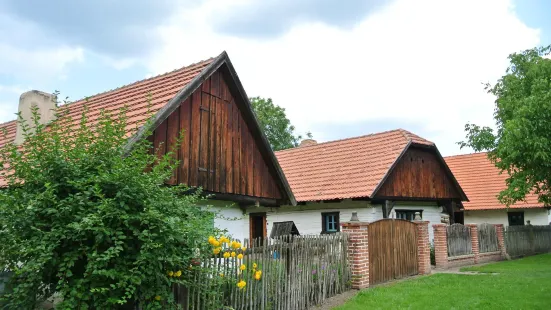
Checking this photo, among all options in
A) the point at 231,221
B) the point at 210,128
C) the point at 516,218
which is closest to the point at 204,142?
the point at 210,128

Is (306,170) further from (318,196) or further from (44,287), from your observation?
(44,287)

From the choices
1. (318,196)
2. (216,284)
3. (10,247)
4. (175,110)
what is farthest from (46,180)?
(318,196)

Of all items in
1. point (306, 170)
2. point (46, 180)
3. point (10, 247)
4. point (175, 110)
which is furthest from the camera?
point (306, 170)

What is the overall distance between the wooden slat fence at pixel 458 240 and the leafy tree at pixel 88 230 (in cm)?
1232

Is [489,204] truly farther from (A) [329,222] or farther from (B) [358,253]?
(B) [358,253]

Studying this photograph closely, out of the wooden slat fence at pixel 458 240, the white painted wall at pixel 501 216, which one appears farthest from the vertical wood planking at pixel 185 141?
the white painted wall at pixel 501 216

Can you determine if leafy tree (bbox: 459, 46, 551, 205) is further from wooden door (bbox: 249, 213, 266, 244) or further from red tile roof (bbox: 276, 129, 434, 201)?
wooden door (bbox: 249, 213, 266, 244)

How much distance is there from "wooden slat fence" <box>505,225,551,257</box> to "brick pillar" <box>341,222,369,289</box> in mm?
10524

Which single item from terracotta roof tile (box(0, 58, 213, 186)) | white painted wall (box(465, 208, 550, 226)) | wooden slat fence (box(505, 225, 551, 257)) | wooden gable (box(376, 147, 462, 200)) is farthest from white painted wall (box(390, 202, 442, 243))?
terracotta roof tile (box(0, 58, 213, 186))

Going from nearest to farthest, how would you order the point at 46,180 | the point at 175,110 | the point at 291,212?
1. the point at 46,180
2. the point at 175,110
3. the point at 291,212

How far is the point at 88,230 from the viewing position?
5.16m

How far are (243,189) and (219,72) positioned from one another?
111 inches

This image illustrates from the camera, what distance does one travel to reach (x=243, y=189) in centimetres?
1128

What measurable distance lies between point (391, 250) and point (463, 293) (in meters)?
2.64
